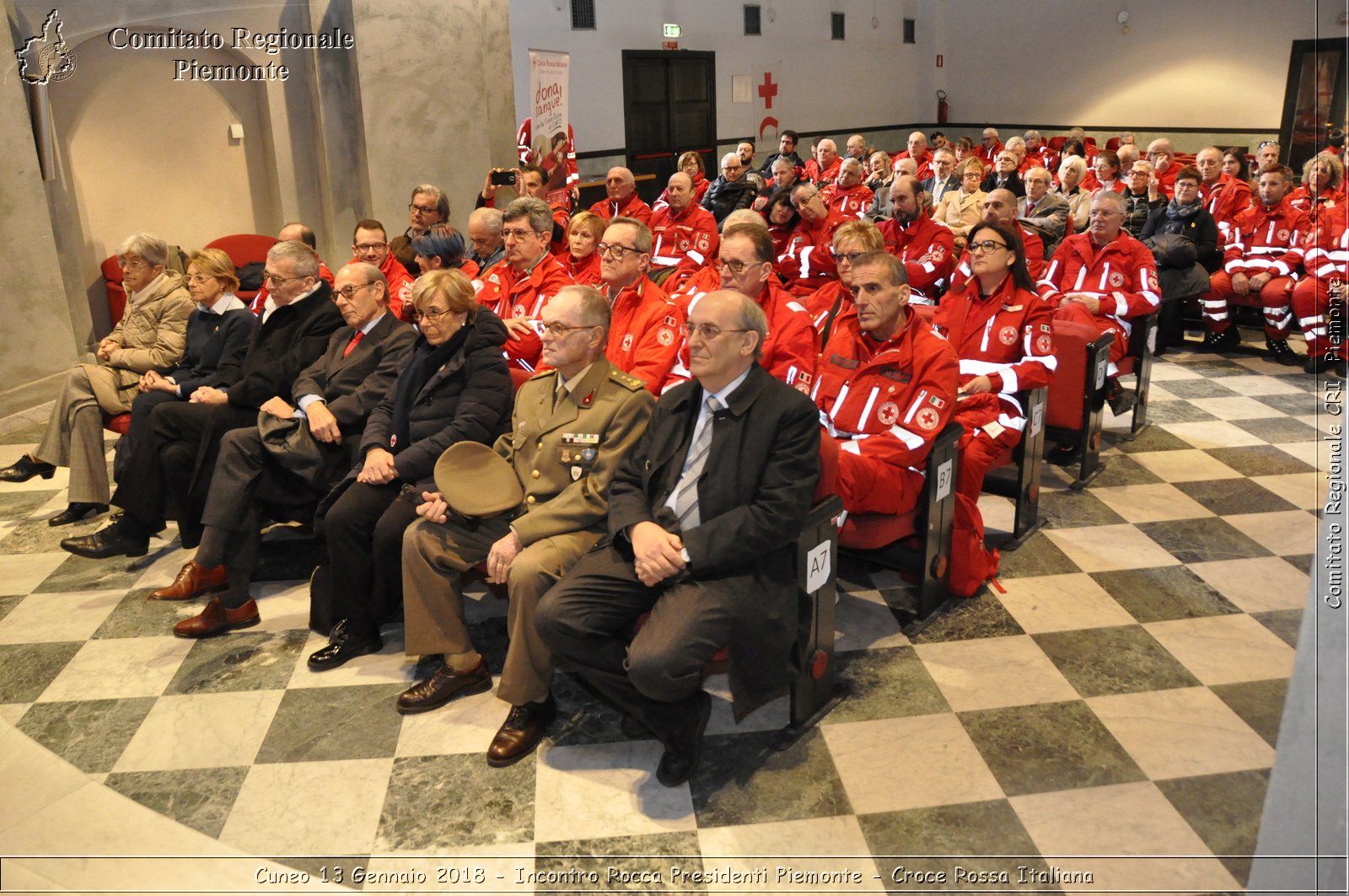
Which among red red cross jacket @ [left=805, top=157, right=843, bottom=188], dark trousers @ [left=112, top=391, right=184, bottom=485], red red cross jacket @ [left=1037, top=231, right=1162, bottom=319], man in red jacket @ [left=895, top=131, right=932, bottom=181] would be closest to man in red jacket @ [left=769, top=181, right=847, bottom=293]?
red red cross jacket @ [left=1037, top=231, right=1162, bottom=319]

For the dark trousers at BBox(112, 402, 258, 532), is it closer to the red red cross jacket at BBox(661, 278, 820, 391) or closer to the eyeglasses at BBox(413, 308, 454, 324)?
the eyeglasses at BBox(413, 308, 454, 324)

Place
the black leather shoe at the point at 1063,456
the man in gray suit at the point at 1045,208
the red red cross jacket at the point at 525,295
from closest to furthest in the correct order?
the red red cross jacket at the point at 525,295
the black leather shoe at the point at 1063,456
the man in gray suit at the point at 1045,208

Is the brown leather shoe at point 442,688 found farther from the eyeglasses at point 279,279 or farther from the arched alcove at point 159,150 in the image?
the arched alcove at point 159,150

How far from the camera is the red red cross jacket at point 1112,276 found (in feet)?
16.2

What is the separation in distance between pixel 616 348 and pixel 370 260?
1.61m

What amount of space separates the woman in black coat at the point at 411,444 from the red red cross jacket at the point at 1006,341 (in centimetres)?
182

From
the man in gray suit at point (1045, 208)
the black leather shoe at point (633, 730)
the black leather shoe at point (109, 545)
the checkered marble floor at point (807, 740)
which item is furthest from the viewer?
the man in gray suit at point (1045, 208)

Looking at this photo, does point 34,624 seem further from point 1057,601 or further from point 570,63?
point 570,63

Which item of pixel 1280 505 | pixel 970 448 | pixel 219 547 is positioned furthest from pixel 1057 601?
pixel 219 547

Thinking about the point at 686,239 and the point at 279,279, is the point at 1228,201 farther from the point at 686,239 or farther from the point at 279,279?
the point at 279,279

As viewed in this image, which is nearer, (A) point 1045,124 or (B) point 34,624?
(B) point 34,624

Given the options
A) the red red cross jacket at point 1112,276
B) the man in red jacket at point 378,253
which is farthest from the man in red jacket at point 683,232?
the red red cross jacket at point 1112,276

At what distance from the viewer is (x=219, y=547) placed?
3510 millimetres

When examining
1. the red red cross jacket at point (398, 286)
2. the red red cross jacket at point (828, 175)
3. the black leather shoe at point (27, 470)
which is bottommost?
the black leather shoe at point (27, 470)
